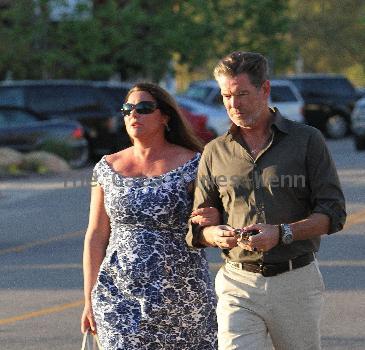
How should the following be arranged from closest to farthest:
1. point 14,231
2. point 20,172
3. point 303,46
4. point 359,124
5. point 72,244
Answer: point 72,244, point 14,231, point 20,172, point 359,124, point 303,46

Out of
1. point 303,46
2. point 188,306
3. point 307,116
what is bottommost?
point 303,46

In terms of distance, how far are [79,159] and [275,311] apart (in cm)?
2249

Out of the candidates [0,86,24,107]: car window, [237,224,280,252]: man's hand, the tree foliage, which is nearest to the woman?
[237,224,280,252]: man's hand

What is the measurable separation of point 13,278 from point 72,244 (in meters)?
2.63

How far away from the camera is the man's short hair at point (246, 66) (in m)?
5.27

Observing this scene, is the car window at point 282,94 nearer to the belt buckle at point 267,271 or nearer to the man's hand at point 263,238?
the belt buckle at point 267,271

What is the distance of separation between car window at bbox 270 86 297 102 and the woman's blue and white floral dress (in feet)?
106

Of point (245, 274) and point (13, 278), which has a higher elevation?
point (245, 274)

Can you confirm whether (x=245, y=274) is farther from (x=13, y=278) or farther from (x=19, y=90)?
(x=19, y=90)

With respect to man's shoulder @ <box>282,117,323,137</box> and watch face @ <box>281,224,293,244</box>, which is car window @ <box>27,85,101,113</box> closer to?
man's shoulder @ <box>282,117,323,137</box>

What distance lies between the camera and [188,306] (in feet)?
19.7

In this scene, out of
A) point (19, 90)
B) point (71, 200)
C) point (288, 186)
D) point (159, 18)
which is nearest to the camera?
point (288, 186)

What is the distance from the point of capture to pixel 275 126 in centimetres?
538

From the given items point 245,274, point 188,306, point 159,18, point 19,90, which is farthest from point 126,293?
point 159,18
